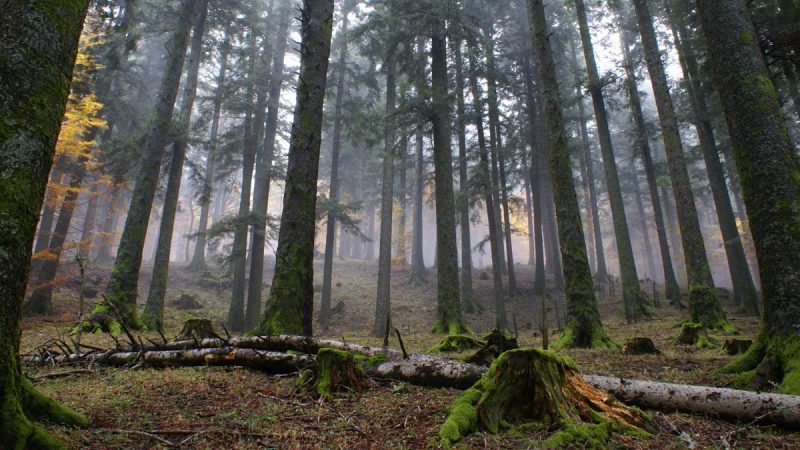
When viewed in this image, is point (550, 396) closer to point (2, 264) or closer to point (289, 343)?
point (289, 343)

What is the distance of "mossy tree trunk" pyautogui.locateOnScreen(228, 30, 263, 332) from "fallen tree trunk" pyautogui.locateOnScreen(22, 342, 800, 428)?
9345 millimetres

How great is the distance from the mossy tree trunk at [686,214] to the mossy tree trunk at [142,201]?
48.6ft

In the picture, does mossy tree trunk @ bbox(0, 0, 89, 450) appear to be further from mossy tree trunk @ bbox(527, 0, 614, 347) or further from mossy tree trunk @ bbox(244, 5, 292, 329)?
mossy tree trunk @ bbox(244, 5, 292, 329)

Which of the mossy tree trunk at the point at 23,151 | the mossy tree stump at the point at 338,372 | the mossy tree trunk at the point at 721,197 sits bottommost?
the mossy tree stump at the point at 338,372

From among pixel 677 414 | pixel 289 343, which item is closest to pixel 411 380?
pixel 289 343

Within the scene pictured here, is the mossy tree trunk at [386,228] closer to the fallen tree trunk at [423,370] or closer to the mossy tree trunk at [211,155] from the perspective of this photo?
the mossy tree trunk at [211,155]

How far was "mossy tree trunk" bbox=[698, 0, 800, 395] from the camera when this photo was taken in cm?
441

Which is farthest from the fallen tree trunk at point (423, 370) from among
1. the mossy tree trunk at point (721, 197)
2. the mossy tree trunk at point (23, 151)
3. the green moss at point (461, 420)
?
the mossy tree trunk at point (721, 197)

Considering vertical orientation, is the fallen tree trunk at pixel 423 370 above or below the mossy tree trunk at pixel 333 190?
below

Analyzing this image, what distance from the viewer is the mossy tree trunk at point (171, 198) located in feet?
40.5

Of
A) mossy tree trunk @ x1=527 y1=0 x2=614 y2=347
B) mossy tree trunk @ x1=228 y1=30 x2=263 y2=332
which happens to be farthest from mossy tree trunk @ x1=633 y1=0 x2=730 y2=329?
mossy tree trunk @ x1=228 y1=30 x2=263 y2=332

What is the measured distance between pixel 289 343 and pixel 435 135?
9.75 m

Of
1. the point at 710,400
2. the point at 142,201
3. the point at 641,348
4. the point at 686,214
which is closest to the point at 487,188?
the point at 686,214

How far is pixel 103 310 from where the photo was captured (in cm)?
1051
